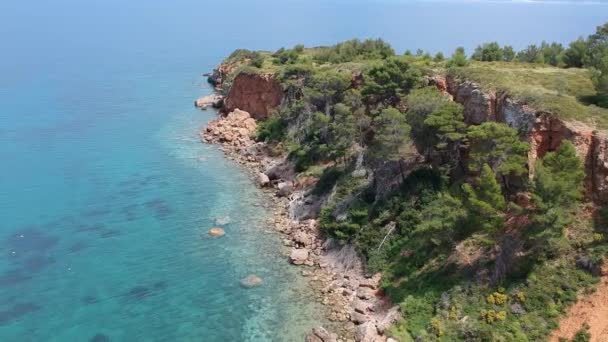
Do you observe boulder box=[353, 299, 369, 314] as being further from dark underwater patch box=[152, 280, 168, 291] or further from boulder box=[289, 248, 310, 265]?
dark underwater patch box=[152, 280, 168, 291]

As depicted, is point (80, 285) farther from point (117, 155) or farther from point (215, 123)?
point (215, 123)

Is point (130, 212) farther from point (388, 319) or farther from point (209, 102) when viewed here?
point (209, 102)

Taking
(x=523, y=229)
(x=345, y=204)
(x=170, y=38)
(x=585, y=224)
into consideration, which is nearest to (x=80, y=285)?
(x=345, y=204)

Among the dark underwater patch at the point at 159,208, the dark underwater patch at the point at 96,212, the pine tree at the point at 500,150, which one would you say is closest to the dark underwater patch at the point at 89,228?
the dark underwater patch at the point at 96,212

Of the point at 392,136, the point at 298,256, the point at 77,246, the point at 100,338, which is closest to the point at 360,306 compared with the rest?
the point at 298,256

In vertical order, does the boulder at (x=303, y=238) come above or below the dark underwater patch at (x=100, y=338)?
above

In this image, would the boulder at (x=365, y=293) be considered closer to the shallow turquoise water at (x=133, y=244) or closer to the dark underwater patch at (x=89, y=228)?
the shallow turquoise water at (x=133, y=244)
